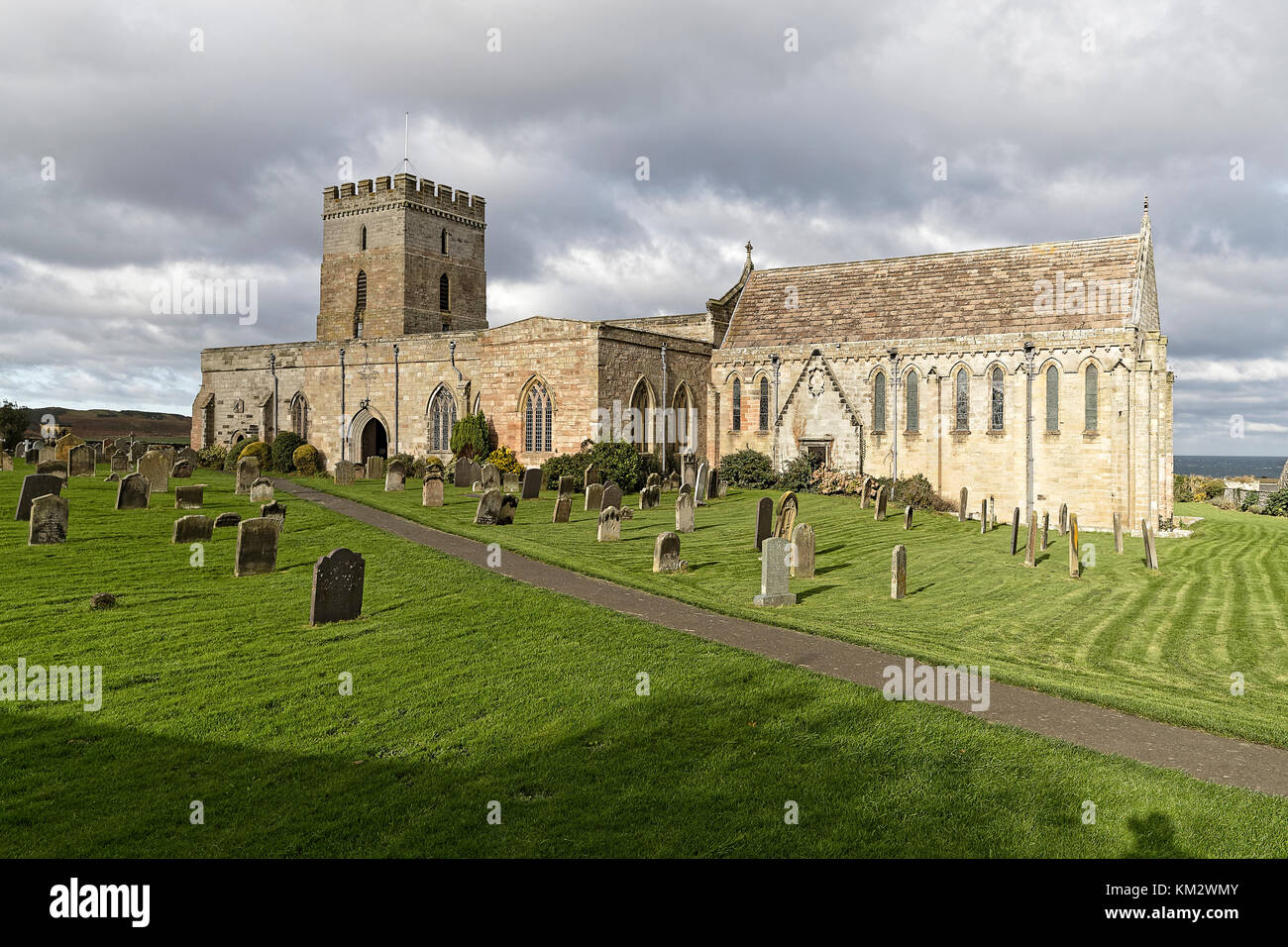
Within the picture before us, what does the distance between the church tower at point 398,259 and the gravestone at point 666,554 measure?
3213cm

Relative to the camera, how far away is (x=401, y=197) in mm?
44125

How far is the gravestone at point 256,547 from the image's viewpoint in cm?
1305

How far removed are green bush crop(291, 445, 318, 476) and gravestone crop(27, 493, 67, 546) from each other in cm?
2341

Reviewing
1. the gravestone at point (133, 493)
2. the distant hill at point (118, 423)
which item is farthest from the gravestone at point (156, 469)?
the distant hill at point (118, 423)

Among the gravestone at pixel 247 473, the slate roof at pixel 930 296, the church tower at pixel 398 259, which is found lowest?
the gravestone at pixel 247 473

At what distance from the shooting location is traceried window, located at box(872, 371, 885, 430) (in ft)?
111

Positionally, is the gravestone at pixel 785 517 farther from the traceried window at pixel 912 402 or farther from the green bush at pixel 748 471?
the traceried window at pixel 912 402

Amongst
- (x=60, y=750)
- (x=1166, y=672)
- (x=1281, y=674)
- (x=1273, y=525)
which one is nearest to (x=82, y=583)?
(x=60, y=750)

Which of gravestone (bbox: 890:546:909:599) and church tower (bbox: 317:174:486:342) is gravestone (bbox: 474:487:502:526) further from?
church tower (bbox: 317:174:486:342)

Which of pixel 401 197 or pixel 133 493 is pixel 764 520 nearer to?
pixel 133 493

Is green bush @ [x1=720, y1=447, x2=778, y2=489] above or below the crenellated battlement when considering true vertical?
below

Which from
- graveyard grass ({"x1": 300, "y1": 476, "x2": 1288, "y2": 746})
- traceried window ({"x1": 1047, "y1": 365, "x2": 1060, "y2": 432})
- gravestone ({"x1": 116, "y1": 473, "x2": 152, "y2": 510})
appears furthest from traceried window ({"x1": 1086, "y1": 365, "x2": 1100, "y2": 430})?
gravestone ({"x1": 116, "y1": 473, "x2": 152, "y2": 510})
